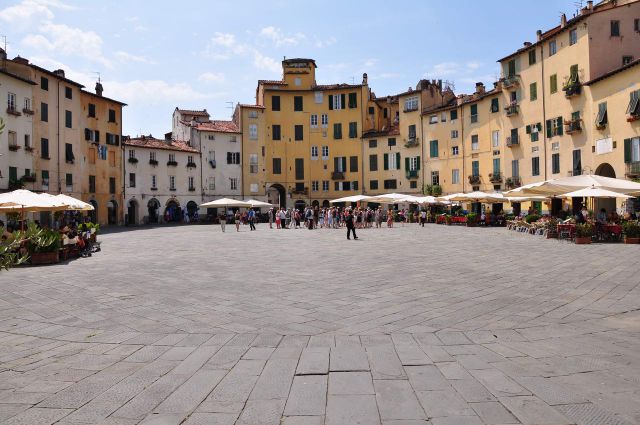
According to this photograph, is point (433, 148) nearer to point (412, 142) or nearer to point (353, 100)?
point (412, 142)

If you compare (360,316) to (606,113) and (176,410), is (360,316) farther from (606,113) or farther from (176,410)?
(606,113)

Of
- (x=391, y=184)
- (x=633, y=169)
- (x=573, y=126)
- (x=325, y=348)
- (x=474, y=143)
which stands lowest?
(x=325, y=348)

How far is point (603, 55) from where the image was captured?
2923cm

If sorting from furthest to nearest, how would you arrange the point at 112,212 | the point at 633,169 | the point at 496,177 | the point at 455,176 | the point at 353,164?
the point at 353,164, the point at 455,176, the point at 112,212, the point at 496,177, the point at 633,169

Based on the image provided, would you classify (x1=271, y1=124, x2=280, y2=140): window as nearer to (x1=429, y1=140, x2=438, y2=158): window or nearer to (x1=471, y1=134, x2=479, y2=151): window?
(x1=429, y1=140, x2=438, y2=158): window

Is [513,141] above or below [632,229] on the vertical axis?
above

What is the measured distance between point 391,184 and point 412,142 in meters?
5.22

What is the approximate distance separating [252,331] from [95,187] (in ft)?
131

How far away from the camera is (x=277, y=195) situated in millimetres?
55719

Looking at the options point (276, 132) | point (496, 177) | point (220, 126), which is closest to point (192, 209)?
point (220, 126)

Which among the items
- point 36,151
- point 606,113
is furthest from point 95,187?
point 606,113

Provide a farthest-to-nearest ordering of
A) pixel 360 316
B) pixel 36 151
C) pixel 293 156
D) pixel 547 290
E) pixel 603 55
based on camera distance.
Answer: pixel 293 156
pixel 36 151
pixel 603 55
pixel 547 290
pixel 360 316

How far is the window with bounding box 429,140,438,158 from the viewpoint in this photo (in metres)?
46.9

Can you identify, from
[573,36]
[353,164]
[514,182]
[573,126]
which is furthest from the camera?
[353,164]
